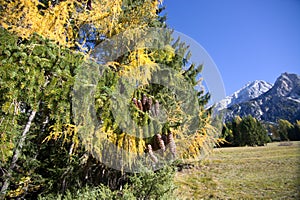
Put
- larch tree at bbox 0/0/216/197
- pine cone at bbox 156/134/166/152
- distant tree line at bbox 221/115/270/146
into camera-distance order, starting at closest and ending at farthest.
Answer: larch tree at bbox 0/0/216/197, pine cone at bbox 156/134/166/152, distant tree line at bbox 221/115/270/146

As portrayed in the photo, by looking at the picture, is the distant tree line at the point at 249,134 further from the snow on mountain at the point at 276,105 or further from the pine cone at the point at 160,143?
the snow on mountain at the point at 276,105

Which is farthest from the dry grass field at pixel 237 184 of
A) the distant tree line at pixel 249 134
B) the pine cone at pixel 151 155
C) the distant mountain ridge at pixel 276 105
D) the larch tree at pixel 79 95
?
the distant mountain ridge at pixel 276 105

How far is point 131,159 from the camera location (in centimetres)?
391

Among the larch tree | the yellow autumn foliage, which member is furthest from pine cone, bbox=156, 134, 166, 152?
the yellow autumn foliage

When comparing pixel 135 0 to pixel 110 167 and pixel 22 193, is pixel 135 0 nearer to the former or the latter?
pixel 110 167

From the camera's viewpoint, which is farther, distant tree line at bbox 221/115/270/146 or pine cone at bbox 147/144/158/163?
distant tree line at bbox 221/115/270/146

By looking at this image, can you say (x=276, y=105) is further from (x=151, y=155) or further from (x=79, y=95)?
(x=79, y=95)

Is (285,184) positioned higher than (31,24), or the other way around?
(31,24)

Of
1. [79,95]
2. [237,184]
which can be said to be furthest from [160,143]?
[237,184]

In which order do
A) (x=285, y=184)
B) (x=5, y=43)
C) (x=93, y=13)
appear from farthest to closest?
(x=285, y=184), (x=93, y=13), (x=5, y=43)

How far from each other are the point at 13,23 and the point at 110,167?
3.47m

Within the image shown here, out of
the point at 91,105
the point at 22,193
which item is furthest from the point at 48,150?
the point at 91,105

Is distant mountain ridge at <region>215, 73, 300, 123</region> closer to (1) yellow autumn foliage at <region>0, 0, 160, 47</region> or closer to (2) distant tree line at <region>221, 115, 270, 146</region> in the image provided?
(2) distant tree line at <region>221, 115, 270, 146</region>

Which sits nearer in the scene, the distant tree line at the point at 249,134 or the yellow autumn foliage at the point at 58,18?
the yellow autumn foliage at the point at 58,18
